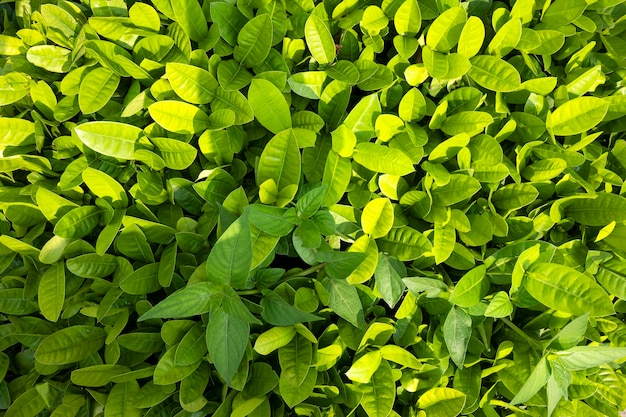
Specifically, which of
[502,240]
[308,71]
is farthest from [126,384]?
[502,240]

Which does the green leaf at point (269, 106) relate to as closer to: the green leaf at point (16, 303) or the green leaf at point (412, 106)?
the green leaf at point (412, 106)

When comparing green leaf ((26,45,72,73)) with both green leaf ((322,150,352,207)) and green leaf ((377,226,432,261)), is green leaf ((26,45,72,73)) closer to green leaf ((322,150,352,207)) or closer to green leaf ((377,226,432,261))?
green leaf ((322,150,352,207))

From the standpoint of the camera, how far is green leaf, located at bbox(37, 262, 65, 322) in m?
1.15

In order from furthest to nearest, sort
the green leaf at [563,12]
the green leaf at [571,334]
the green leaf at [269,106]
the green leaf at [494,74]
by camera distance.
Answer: the green leaf at [563,12] < the green leaf at [494,74] < the green leaf at [269,106] < the green leaf at [571,334]

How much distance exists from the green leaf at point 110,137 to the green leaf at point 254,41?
338mm

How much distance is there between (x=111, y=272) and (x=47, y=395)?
332mm

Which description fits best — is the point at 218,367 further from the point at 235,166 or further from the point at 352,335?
the point at 235,166

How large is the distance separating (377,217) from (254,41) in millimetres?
557

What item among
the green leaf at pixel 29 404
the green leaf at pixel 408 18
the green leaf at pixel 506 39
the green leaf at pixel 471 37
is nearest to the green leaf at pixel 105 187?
the green leaf at pixel 29 404

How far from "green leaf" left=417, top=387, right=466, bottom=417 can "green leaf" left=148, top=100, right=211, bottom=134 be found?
90 cm

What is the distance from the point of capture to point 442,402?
3.90 ft

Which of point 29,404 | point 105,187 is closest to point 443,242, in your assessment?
point 105,187

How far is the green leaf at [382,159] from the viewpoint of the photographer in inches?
44.1

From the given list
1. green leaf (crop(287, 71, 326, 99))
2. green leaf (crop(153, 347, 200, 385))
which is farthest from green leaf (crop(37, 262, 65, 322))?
green leaf (crop(287, 71, 326, 99))
